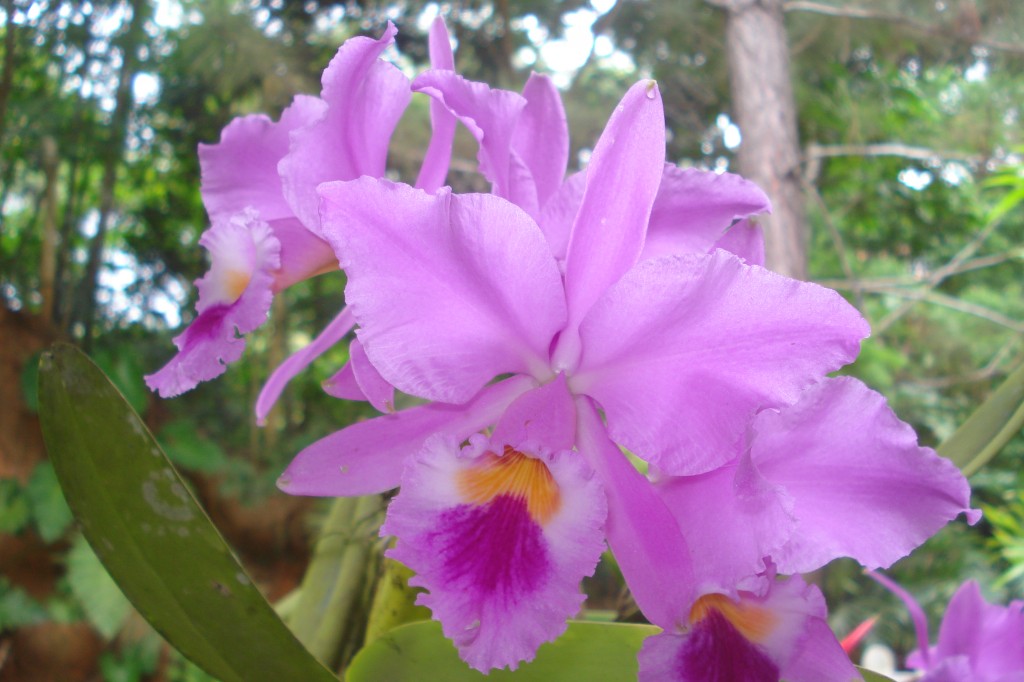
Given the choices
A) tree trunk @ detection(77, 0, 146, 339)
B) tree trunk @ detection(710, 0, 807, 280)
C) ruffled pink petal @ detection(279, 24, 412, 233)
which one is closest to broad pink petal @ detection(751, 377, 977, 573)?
ruffled pink petal @ detection(279, 24, 412, 233)

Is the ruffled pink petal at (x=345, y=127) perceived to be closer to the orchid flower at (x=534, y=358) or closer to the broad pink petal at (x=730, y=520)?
the orchid flower at (x=534, y=358)

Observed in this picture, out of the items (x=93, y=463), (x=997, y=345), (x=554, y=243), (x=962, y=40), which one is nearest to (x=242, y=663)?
(x=93, y=463)

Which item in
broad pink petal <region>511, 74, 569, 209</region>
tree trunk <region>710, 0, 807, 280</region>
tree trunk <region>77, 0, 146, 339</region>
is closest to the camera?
broad pink petal <region>511, 74, 569, 209</region>

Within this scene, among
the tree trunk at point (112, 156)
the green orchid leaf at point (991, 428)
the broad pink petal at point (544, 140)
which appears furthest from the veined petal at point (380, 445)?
the tree trunk at point (112, 156)

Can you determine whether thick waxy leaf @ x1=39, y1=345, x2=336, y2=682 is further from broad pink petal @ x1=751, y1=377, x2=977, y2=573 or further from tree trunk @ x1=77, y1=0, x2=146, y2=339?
tree trunk @ x1=77, y1=0, x2=146, y2=339

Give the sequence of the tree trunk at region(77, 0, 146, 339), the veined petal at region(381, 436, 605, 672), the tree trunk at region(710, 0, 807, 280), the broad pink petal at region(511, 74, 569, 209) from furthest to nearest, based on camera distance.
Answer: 1. the tree trunk at region(77, 0, 146, 339)
2. the tree trunk at region(710, 0, 807, 280)
3. the broad pink petal at region(511, 74, 569, 209)
4. the veined petal at region(381, 436, 605, 672)

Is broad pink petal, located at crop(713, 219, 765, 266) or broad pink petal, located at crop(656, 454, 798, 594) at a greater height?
broad pink petal, located at crop(713, 219, 765, 266)

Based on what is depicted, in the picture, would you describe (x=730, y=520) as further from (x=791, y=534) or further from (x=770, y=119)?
(x=770, y=119)

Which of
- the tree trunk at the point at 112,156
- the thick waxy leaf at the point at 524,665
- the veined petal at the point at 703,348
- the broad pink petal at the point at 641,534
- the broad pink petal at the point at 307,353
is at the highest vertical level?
the veined petal at the point at 703,348
